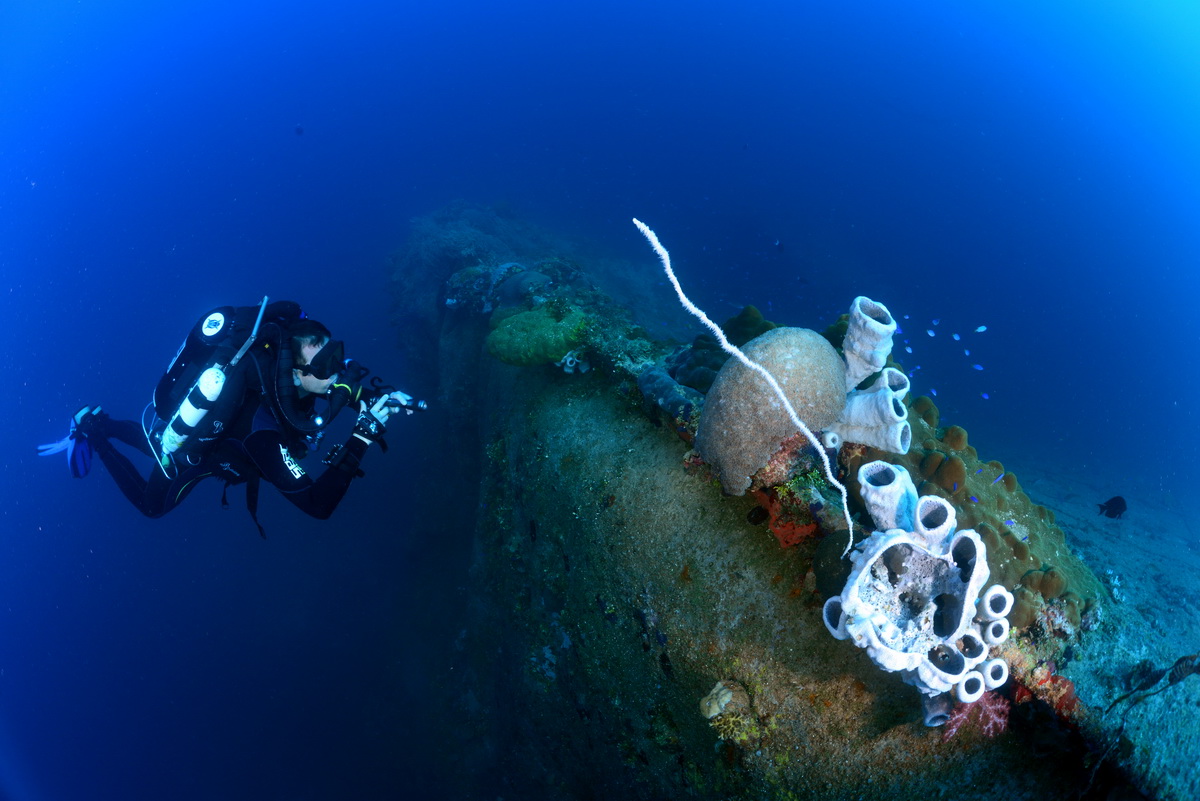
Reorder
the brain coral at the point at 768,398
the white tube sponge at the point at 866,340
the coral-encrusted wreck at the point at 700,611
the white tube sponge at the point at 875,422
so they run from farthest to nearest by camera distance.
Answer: the white tube sponge at the point at 866,340 < the brain coral at the point at 768,398 < the white tube sponge at the point at 875,422 < the coral-encrusted wreck at the point at 700,611

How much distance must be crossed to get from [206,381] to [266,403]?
514 millimetres

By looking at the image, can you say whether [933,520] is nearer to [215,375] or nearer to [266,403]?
[266,403]

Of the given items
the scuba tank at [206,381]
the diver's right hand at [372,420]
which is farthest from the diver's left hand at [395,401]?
the scuba tank at [206,381]

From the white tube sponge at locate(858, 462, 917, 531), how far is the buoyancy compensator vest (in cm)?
499

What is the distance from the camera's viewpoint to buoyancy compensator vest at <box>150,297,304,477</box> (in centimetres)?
482

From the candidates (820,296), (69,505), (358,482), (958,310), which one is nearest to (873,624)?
(358,482)

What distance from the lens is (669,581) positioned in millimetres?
4035

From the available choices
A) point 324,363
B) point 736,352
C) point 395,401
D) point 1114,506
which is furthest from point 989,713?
point 1114,506

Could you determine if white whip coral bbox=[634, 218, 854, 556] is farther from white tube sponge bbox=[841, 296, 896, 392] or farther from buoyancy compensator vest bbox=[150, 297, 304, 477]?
buoyancy compensator vest bbox=[150, 297, 304, 477]

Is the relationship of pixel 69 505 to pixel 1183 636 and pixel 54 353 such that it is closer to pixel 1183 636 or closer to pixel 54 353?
pixel 54 353

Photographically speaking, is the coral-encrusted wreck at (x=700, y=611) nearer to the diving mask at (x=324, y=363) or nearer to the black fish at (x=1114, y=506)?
the diving mask at (x=324, y=363)

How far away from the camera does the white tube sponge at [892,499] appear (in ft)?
8.57

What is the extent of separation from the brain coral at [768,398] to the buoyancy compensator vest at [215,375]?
411cm

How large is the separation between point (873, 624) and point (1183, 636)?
206 inches
